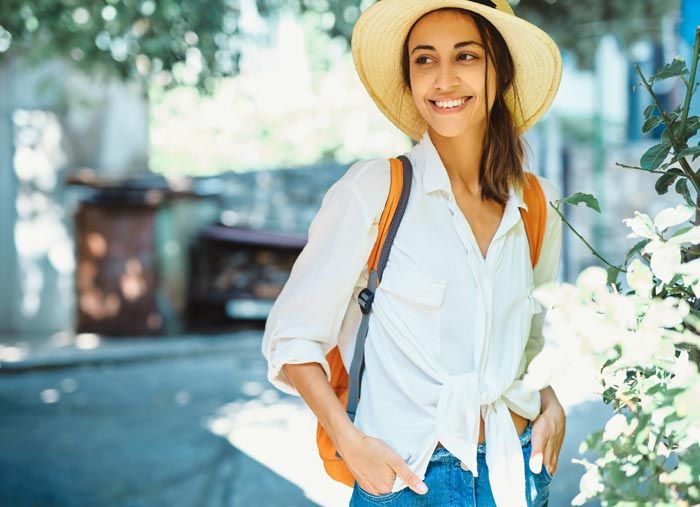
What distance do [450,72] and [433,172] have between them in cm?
21

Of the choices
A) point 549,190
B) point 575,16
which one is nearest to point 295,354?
point 549,190

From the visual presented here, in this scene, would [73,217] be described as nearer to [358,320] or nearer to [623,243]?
[623,243]

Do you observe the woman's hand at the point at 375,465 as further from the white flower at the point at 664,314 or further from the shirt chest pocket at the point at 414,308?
the white flower at the point at 664,314

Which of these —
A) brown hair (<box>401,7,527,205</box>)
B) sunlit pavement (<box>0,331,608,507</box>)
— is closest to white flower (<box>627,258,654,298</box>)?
brown hair (<box>401,7,527,205</box>)

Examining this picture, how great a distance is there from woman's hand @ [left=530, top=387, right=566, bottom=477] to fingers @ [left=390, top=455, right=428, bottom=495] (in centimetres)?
27

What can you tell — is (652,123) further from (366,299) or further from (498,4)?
(366,299)

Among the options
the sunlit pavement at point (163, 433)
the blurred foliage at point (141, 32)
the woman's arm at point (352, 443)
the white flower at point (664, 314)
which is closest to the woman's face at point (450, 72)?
the woman's arm at point (352, 443)

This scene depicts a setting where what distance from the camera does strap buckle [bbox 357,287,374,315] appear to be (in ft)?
6.16

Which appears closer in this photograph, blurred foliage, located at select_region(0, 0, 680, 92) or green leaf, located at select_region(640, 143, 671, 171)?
green leaf, located at select_region(640, 143, 671, 171)

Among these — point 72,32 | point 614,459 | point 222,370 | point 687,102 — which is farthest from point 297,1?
point 614,459

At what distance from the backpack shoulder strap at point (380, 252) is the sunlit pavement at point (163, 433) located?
2589 millimetres

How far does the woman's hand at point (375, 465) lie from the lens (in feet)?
5.75

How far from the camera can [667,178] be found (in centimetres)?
158

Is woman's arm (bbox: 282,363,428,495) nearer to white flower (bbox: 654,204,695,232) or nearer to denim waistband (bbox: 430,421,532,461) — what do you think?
denim waistband (bbox: 430,421,532,461)
